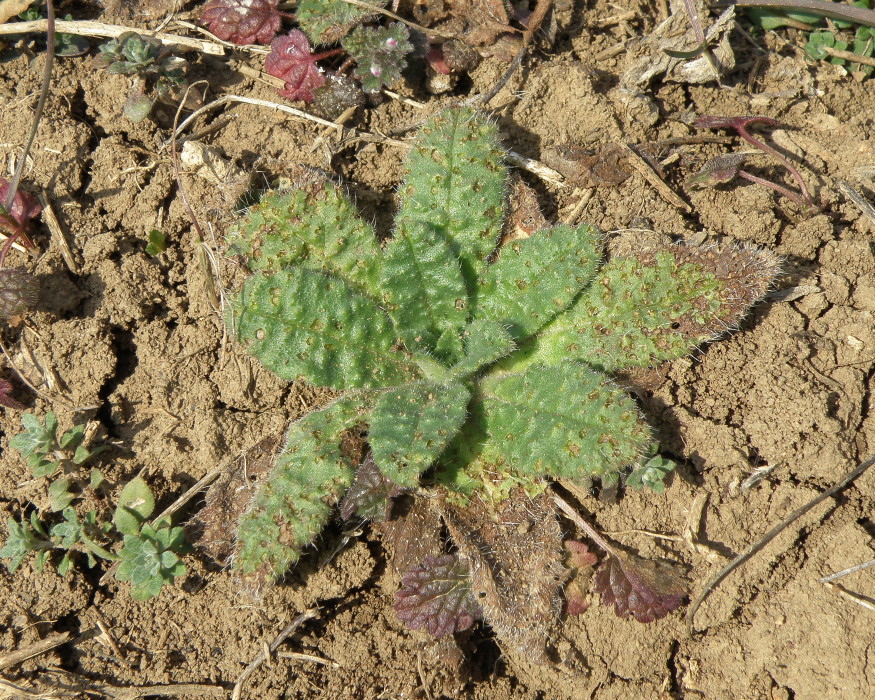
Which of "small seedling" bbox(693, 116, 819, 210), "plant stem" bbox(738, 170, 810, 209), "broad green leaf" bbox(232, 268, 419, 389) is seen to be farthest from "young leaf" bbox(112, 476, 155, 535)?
"plant stem" bbox(738, 170, 810, 209)

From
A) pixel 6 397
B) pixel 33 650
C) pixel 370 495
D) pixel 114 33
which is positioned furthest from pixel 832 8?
pixel 33 650

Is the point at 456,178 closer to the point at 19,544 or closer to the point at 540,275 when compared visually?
the point at 540,275

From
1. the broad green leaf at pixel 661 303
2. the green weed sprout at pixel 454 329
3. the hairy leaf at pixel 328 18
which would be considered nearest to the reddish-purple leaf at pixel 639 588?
the green weed sprout at pixel 454 329

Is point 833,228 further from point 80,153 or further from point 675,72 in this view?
point 80,153

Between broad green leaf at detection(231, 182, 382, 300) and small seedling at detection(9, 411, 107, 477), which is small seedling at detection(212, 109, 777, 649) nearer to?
broad green leaf at detection(231, 182, 382, 300)

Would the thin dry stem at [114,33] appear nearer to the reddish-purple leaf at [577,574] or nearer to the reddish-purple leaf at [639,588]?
the reddish-purple leaf at [577,574]
